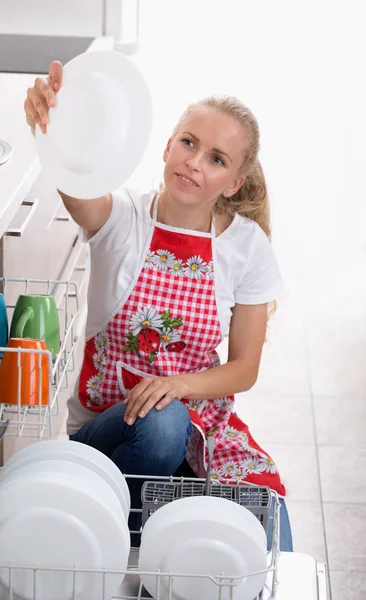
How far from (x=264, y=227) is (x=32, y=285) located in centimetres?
57

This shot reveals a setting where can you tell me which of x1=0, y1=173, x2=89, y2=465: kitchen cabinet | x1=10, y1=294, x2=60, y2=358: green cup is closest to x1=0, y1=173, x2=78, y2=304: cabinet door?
x1=0, y1=173, x2=89, y2=465: kitchen cabinet

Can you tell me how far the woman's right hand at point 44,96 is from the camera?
1346 millimetres

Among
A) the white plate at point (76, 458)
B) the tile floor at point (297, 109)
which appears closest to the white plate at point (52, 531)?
the white plate at point (76, 458)

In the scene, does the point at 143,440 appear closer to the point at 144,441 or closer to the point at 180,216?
the point at 144,441

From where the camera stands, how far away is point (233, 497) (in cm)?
137

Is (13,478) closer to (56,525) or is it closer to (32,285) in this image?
(56,525)

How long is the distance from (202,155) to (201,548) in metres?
0.77

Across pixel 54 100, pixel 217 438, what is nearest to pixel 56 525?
pixel 54 100

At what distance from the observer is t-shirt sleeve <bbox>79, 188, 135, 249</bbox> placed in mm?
1761

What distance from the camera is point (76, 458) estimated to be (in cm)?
128

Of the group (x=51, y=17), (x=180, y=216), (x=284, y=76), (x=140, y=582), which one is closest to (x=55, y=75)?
(x=180, y=216)

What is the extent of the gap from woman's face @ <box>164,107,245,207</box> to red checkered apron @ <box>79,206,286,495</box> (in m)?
0.12

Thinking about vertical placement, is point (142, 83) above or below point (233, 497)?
above

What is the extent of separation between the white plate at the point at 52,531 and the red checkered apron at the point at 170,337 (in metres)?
0.58
